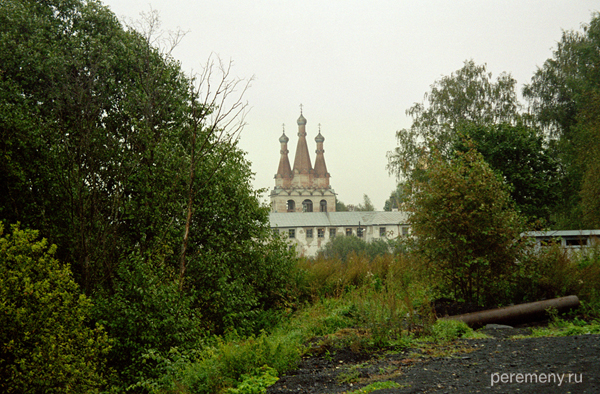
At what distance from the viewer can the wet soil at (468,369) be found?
4753 millimetres

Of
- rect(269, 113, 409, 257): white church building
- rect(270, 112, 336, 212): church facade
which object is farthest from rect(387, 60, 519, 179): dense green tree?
rect(270, 112, 336, 212): church facade

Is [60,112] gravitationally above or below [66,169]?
above

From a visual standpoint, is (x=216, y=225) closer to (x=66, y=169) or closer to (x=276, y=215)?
(x=66, y=169)

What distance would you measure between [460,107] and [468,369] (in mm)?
25865

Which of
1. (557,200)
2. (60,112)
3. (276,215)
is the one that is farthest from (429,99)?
(276,215)

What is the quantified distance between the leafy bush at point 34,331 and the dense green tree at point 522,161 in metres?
20.5

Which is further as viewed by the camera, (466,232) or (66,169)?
(466,232)

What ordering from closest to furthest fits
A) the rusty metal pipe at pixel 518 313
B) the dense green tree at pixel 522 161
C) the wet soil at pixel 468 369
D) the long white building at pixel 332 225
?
the wet soil at pixel 468 369
the rusty metal pipe at pixel 518 313
the dense green tree at pixel 522 161
the long white building at pixel 332 225

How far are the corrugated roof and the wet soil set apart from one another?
62751 millimetres

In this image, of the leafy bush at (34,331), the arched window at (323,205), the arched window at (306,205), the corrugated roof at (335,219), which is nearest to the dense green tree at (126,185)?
the leafy bush at (34,331)

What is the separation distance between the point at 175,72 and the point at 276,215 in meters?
60.5

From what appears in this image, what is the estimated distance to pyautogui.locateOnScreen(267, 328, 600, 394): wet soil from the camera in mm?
4753

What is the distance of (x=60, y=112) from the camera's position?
1005 cm

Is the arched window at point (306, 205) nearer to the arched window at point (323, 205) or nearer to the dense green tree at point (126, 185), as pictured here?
the arched window at point (323, 205)
